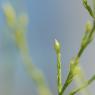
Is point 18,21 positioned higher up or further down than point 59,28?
higher up

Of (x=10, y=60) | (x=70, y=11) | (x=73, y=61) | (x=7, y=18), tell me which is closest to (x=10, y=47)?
(x=10, y=60)

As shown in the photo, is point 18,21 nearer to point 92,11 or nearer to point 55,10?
point 92,11

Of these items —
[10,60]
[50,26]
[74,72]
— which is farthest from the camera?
[50,26]

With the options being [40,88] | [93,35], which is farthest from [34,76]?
[93,35]

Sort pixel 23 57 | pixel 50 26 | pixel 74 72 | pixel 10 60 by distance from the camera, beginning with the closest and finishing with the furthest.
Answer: pixel 74 72
pixel 23 57
pixel 10 60
pixel 50 26

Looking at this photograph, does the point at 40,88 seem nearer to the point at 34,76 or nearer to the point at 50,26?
the point at 34,76

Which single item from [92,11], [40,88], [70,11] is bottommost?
[70,11]

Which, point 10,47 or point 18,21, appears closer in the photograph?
point 18,21
